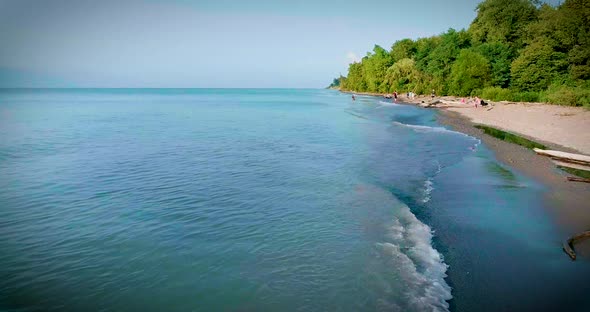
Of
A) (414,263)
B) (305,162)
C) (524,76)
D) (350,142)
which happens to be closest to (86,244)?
(414,263)

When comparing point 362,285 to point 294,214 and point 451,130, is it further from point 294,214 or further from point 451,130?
point 451,130

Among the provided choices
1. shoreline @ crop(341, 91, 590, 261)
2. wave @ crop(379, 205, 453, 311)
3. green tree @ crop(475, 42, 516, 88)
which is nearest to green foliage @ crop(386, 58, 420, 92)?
green tree @ crop(475, 42, 516, 88)

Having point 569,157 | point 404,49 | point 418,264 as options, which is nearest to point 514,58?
point 569,157

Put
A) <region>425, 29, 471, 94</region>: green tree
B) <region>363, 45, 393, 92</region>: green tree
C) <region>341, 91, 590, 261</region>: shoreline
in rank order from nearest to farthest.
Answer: <region>341, 91, 590, 261</region>: shoreline < <region>425, 29, 471, 94</region>: green tree < <region>363, 45, 393, 92</region>: green tree

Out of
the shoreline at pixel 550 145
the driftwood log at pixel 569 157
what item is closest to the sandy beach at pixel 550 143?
the shoreline at pixel 550 145

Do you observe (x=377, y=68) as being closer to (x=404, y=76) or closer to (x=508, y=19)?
(x=404, y=76)

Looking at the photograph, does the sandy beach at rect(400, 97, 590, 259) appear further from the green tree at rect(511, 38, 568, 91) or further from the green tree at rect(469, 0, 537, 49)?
the green tree at rect(469, 0, 537, 49)
